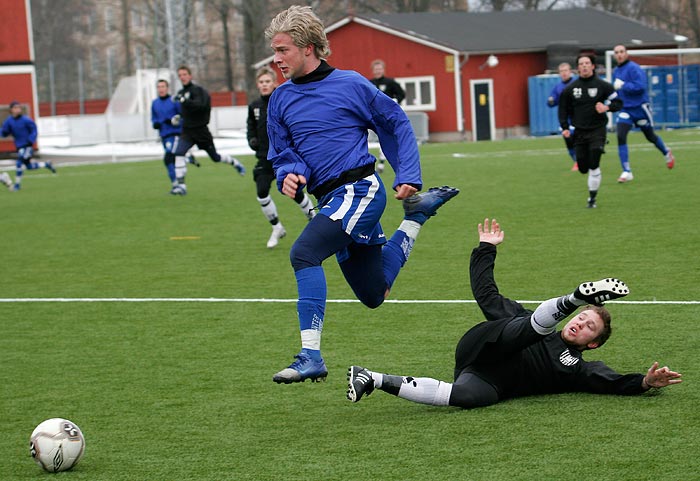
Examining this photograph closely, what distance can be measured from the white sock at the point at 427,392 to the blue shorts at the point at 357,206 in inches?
35.7

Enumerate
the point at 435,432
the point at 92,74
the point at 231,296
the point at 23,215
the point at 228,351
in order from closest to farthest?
the point at 435,432, the point at 228,351, the point at 231,296, the point at 23,215, the point at 92,74

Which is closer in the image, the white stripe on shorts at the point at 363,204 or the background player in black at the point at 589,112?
the white stripe on shorts at the point at 363,204

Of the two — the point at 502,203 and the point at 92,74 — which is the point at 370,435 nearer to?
the point at 502,203

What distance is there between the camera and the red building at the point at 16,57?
41.5m

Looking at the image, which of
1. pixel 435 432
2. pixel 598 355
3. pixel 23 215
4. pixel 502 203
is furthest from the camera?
pixel 23 215

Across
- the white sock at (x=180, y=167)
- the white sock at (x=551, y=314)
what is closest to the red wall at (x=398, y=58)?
the white sock at (x=180, y=167)

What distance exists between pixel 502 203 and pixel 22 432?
12.5m

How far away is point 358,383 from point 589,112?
35.7 feet

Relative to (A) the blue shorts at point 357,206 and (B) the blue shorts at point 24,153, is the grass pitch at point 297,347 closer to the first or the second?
(A) the blue shorts at point 357,206

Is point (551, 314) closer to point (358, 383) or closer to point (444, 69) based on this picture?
point (358, 383)

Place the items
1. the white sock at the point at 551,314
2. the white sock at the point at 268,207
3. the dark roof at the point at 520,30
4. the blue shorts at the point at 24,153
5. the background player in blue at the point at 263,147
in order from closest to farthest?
the white sock at the point at 551,314
the background player in blue at the point at 263,147
the white sock at the point at 268,207
the blue shorts at the point at 24,153
the dark roof at the point at 520,30

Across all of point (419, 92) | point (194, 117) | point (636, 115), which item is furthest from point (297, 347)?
point (419, 92)

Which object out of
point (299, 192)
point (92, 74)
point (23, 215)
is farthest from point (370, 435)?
point (92, 74)

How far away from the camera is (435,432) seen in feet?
19.4
